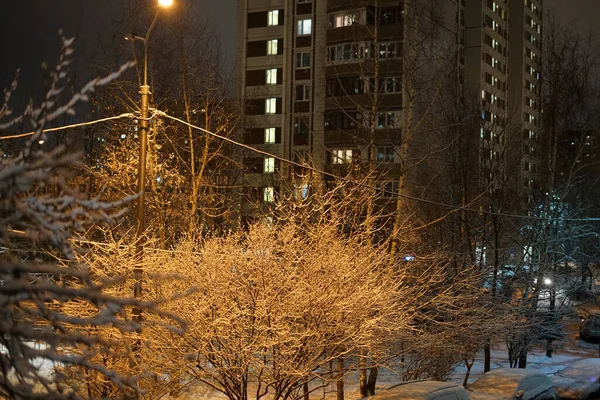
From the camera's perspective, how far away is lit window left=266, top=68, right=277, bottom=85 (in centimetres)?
5694

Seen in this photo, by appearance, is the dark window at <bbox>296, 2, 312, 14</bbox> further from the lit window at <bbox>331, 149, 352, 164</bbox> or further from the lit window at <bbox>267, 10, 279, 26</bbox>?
the lit window at <bbox>331, 149, 352, 164</bbox>

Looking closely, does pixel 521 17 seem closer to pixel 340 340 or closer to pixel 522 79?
pixel 522 79

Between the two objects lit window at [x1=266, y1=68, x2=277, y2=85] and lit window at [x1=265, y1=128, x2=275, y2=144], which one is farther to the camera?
lit window at [x1=266, y1=68, x2=277, y2=85]

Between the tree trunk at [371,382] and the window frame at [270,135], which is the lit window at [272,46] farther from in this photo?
the tree trunk at [371,382]

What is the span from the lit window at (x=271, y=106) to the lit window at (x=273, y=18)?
627 centimetres

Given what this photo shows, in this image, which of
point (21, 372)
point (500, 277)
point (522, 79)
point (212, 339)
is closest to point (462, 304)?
point (500, 277)

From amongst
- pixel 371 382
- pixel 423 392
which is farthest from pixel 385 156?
pixel 423 392

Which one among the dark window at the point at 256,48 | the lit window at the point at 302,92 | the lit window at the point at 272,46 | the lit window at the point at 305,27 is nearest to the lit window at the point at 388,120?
the lit window at the point at 302,92

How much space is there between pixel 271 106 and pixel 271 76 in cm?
248

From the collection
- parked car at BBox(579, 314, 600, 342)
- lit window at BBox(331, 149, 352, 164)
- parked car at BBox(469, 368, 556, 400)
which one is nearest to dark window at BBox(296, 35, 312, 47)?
lit window at BBox(331, 149, 352, 164)

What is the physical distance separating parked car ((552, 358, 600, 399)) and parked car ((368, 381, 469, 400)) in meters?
7.13

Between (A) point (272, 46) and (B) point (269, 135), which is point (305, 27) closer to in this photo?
(A) point (272, 46)

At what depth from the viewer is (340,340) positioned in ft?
40.5

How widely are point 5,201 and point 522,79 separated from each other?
278ft
